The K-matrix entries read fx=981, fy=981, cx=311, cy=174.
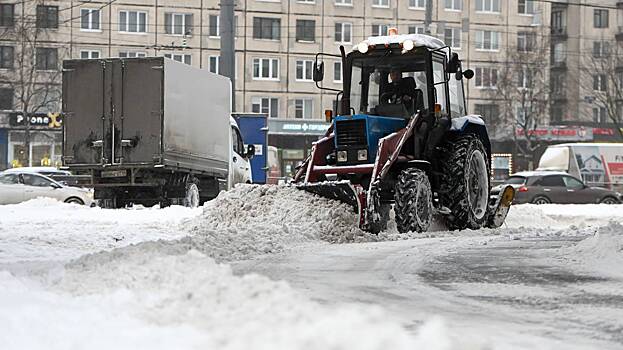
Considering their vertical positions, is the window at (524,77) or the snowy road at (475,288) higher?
the window at (524,77)

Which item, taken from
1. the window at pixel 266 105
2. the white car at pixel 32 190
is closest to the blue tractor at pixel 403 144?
the white car at pixel 32 190

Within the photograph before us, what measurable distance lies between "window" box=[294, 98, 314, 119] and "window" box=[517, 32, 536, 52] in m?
14.4

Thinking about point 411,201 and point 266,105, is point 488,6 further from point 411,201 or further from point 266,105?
point 411,201

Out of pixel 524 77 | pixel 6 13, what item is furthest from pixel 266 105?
pixel 524 77

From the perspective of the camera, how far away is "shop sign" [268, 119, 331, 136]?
58781mm

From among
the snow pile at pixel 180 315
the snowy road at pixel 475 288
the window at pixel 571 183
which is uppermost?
the snow pile at pixel 180 315

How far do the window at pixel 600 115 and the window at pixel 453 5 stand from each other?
12850 millimetres

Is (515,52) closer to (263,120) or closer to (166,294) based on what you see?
(263,120)

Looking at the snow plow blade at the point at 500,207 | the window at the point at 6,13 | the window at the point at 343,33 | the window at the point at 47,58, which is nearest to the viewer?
the snow plow blade at the point at 500,207

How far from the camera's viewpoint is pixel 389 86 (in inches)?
581

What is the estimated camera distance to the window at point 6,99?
54406 millimetres

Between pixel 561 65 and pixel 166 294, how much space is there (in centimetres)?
6726

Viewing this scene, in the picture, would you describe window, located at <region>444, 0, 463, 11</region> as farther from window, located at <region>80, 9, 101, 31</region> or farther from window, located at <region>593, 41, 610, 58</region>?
window, located at <region>80, 9, 101, 31</region>

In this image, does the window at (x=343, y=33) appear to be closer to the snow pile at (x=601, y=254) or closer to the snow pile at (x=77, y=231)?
the snow pile at (x=77, y=231)
